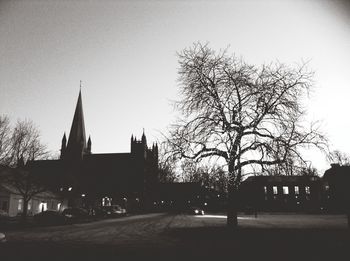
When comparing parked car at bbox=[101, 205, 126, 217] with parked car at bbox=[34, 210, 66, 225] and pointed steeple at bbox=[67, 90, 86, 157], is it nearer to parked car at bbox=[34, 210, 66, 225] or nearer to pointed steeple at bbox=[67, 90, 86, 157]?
parked car at bbox=[34, 210, 66, 225]

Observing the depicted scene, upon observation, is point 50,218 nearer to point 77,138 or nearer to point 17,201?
point 17,201

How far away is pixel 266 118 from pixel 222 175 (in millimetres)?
4135

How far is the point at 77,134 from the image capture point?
85.3m

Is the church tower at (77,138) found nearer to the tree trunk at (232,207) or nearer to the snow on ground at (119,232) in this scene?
the snow on ground at (119,232)

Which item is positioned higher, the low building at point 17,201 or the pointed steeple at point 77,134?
the pointed steeple at point 77,134

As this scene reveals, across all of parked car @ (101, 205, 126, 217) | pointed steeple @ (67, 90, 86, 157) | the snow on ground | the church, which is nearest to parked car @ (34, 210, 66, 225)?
the snow on ground

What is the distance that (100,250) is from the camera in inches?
465

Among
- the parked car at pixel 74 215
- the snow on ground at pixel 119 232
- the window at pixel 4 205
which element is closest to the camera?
the snow on ground at pixel 119 232

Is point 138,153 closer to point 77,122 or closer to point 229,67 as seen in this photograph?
point 77,122

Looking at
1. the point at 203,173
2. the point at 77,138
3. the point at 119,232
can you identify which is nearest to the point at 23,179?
the point at 119,232

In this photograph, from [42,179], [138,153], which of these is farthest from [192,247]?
[138,153]

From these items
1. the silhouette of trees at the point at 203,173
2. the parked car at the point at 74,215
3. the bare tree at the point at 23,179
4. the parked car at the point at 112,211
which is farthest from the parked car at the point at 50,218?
the silhouette of trees at the point at 203,173

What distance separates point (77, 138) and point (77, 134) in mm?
1310

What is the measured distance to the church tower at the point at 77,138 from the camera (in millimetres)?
83938
